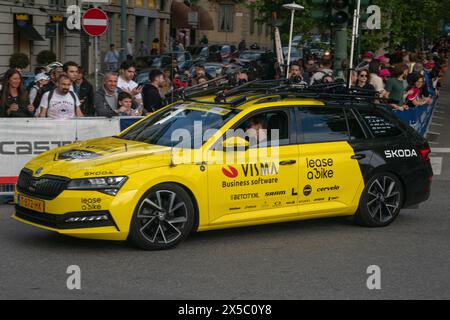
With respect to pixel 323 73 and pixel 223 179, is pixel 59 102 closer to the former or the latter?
pixel 223 179

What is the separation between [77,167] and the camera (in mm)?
8844

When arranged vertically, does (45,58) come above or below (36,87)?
below

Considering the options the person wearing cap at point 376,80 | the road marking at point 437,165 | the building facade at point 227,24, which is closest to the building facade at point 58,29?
the building facade at point 227,24

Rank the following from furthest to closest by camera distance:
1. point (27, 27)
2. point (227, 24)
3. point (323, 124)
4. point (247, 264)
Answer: point (227, 24) → point (27, 27) → point (323, 124) → point (247, 264)

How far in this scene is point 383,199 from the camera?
10.5m

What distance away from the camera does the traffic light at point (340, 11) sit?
722 inches

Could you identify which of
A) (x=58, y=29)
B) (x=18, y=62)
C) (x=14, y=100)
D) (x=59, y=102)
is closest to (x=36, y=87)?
(x=14, y=100)

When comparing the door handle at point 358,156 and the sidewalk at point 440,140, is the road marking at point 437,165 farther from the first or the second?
the door handle at point 358,156

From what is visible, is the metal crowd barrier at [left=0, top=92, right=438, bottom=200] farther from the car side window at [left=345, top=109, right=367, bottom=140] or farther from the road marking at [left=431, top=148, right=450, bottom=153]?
the car side window at [left=345, top=109, right=367, bottom=140]

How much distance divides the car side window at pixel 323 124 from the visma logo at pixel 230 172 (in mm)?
1001

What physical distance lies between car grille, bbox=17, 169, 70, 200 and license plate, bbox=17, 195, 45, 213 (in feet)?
0.20

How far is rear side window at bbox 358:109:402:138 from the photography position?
1059 centimetres

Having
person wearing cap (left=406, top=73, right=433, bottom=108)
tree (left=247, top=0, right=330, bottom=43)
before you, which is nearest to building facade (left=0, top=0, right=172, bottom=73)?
tree (left=247, top=0, right=330, bottom=43)
